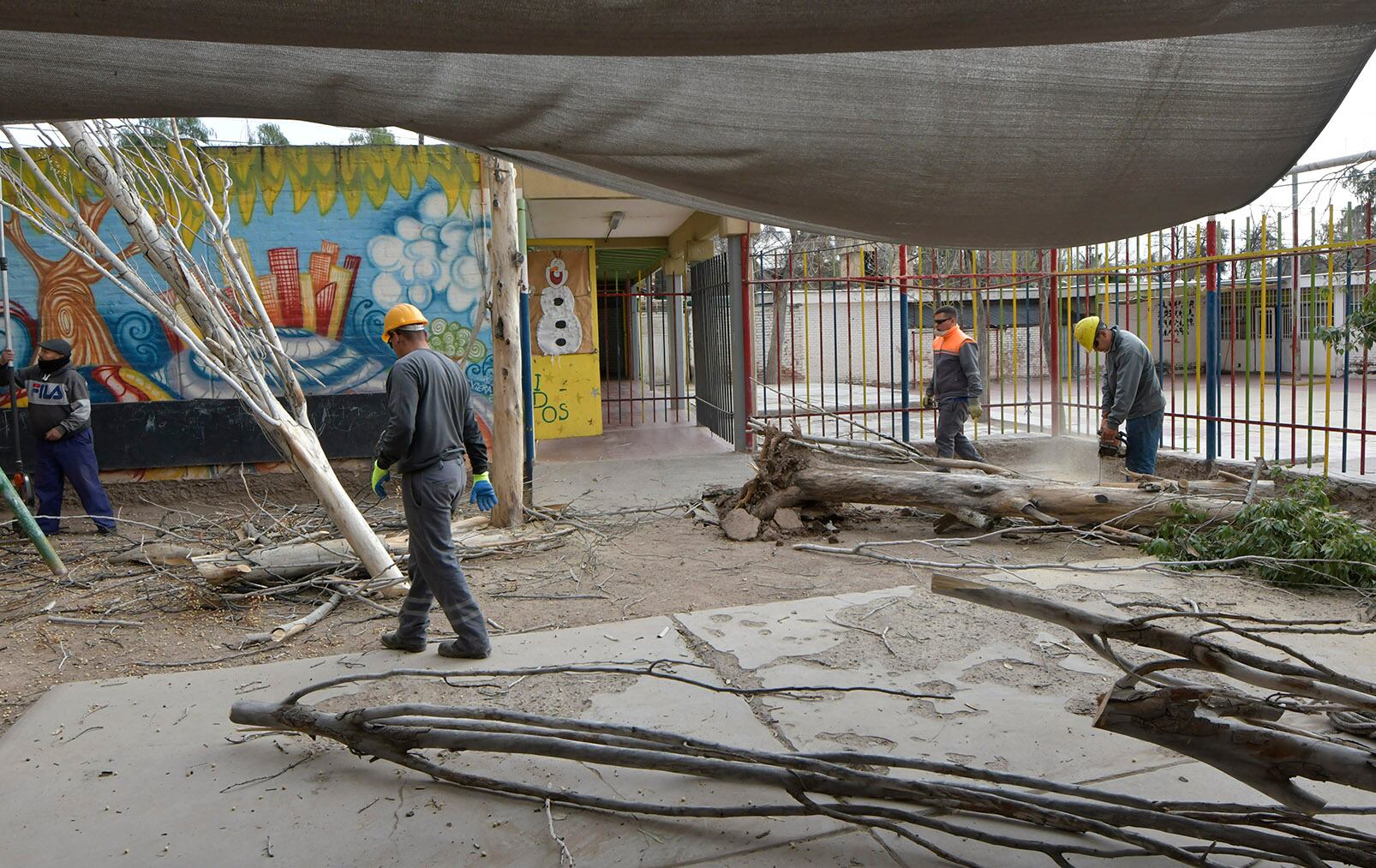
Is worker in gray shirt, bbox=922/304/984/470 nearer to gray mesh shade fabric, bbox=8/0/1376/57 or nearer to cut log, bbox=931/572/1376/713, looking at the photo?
cut log, bbox=931/572/1376/713

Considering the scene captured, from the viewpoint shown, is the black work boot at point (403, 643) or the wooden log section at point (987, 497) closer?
the black work boot at point (403, 643)

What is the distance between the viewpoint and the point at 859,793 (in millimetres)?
3057

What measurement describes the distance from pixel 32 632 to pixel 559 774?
13.8ft

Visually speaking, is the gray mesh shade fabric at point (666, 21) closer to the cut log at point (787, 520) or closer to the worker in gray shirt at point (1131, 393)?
the cut log at point (787, 520)

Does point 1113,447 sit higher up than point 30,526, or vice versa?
point 1113,447

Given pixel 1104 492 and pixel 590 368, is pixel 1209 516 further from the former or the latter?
pixel 590 368

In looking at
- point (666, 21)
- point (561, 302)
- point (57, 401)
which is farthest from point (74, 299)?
point (666, 21)

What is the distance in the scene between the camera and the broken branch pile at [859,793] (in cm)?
272

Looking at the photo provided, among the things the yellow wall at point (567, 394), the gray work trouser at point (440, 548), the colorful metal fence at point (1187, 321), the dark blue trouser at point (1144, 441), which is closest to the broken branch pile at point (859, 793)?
the gray work trouser at point (440, 548)

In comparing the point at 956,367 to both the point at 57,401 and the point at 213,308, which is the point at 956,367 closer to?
the point at 213,308

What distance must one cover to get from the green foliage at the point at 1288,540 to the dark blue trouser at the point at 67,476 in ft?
29.9

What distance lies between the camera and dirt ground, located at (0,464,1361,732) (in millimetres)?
5469

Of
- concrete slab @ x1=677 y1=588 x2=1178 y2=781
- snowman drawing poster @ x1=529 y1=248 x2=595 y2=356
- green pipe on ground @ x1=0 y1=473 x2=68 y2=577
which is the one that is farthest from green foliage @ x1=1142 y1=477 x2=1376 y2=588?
snowman drawing poster @ x1=529 y1=248 x2=595 y2=356

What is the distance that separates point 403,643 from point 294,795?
1.68 m
